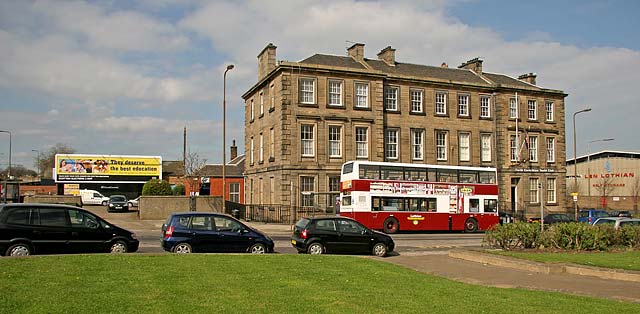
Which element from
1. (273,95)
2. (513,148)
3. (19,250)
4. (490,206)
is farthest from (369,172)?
(513,148)

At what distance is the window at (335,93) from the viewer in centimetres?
4334

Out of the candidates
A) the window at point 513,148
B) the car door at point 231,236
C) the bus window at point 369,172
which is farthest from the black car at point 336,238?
the window at point 513,148

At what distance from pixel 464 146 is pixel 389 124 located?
7.71 m

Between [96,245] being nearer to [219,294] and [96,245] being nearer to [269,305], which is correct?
[219,294]

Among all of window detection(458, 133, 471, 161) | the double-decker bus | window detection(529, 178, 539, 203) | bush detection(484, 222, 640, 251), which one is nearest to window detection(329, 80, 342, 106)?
the double-decker bus

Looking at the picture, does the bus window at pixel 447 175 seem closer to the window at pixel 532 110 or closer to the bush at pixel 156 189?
the window at pixel 532 110

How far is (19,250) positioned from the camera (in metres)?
15.7

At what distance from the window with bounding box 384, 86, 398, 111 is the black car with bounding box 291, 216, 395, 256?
26.3 metres

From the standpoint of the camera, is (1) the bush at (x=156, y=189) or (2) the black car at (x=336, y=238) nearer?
(2) the black car at (x=336, y=238)

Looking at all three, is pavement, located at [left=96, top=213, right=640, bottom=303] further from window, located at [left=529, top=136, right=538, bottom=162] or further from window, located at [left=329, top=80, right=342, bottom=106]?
window, located at [left=529, top=136, right=538, bottom=162]

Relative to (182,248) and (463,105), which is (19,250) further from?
(463,105)

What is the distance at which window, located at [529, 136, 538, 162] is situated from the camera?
52.1 metres

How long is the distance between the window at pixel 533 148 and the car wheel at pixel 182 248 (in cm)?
4106

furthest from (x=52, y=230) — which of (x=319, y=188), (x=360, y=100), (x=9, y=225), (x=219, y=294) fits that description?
(x=360, y=100)
